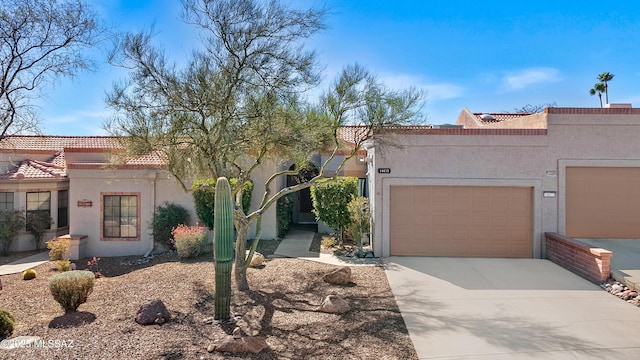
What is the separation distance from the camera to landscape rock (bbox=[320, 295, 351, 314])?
845 centimetres

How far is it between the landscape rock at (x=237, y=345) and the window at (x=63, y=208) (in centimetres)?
1632

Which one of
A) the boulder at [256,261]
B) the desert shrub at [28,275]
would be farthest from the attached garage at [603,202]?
the desert shrub at [28,275]

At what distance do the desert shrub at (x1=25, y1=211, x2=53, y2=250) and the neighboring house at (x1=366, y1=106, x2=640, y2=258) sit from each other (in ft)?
50.8

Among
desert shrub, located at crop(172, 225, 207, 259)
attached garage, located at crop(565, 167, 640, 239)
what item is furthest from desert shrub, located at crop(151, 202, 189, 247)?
attached garage, located at crop(565, 167, 640, 239)

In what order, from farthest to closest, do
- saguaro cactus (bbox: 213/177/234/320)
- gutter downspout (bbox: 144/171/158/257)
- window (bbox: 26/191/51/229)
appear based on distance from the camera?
window (bbox: 26/191/51/229) → gutter downspout (bbox: 144/171/158/257) → saguaro cactus (bbox: 213/177/234/320)

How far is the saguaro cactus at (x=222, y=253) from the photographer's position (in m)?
7.70

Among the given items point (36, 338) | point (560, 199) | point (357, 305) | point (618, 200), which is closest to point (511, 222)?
point (560, 199)

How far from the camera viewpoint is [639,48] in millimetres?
16812

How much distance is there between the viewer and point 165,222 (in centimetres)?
1574

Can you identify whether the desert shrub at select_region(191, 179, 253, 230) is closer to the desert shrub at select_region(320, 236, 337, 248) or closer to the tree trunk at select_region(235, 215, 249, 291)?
the desert shrub at select_region(320, 236, 337, 248)

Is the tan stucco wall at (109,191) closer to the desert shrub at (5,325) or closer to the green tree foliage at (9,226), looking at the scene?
the green tree foliage at (9,226)

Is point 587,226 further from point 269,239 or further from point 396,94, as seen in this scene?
point 269,239

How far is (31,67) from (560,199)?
16.4 m

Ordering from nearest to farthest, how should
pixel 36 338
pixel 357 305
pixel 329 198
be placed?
pixel 36 338, pixel 357 305, pixel 329 198
